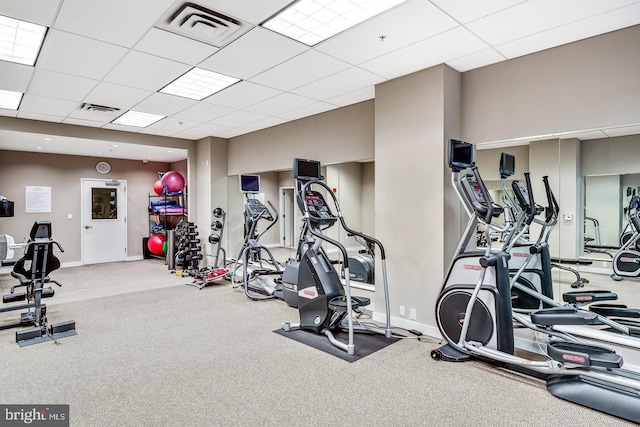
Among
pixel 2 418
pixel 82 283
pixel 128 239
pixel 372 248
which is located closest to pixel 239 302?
pixel 372 248

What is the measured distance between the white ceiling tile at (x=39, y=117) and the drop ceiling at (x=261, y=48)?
0.28 meters

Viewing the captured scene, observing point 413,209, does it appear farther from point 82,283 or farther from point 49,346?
point 82,283

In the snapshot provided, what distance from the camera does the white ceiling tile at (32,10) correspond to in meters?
2.53

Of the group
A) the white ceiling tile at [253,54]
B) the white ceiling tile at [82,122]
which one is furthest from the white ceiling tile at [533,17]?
the white ceiling tile at [82,122]

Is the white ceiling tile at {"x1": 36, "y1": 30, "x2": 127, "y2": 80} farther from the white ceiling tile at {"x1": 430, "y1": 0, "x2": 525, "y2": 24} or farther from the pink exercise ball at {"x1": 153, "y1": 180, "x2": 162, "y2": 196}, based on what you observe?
the pink exercise ball at {"x1": 153, "y1": 180, "x2": 162, "y2": 196}

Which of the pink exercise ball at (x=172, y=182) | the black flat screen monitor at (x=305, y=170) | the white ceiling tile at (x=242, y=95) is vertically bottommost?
the black flat screen monitor at (x=305, y=170)

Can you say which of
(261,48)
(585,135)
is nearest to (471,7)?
(585,135)

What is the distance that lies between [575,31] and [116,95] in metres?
4.87

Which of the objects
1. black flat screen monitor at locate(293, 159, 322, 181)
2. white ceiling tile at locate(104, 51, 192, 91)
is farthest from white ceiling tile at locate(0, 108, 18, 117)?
black flat screen monitor at locate(293, 159, 322, 181)

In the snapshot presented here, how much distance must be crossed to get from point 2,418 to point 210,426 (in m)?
1.41

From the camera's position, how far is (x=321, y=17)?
2.78 metres

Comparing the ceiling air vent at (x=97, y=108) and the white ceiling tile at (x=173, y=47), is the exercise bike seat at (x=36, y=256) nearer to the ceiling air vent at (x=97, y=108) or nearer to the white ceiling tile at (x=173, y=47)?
the ceiling air vent at (x=97, y=108)

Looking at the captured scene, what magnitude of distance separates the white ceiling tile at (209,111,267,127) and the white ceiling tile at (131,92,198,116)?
0.70 m

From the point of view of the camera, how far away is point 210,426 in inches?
89.3
